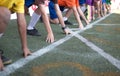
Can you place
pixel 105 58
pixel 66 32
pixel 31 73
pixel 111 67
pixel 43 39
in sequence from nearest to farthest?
pixel 31 73, pixel 111 67, pixel 105 58, pixel 43 39, pixel 66 32

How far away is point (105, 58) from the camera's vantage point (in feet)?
12.9

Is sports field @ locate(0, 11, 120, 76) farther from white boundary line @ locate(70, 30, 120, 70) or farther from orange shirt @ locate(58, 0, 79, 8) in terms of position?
orange shirt @ locate(58, 0, 79, 8)

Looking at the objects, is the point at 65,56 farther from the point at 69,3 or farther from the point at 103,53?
the point at 69,3

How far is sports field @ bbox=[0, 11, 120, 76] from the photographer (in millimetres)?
3244

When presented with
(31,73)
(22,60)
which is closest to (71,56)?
(22,60)

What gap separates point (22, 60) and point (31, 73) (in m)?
0.57

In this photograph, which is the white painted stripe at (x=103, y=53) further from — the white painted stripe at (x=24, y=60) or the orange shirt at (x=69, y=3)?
the orange shirt at (x=69, y=3)

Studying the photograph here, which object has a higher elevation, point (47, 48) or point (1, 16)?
point (1, 16)

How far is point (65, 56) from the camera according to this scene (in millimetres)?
3982

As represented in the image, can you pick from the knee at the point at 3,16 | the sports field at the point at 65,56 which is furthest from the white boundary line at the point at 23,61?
the knee at the point at 3,16

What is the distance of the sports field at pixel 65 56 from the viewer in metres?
3.24

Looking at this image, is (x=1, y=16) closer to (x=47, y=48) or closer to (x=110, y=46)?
(x=47, y=48)

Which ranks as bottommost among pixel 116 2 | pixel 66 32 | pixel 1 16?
pixel 116 2

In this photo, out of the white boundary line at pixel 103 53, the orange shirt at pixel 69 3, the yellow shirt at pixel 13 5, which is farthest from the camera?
the orange shirt at pixel 69 3
